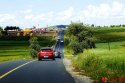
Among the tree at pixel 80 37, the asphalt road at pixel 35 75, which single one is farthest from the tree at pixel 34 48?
the asphalt road at pixel 35 75

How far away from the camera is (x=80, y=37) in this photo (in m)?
98.8

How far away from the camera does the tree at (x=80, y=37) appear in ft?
304

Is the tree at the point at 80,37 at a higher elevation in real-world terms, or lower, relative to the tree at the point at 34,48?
higher

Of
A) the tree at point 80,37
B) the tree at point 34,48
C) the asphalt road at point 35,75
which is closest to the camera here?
the asphalt road at point 35,75

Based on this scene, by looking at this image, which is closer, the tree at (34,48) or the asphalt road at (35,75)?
the asphalt road at (35,75)

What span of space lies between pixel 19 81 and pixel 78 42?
76.1 m

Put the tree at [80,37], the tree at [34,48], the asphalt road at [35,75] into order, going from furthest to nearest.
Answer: the tree at [34,48]
the tree at [80,37]
the asphalt road at [35,75]

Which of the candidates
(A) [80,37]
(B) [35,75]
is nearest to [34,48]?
(A) [80,37]

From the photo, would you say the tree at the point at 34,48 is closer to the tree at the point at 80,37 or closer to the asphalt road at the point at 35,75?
the tree at the point at 80,37

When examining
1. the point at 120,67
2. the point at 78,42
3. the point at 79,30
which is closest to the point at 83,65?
the point at 120,67

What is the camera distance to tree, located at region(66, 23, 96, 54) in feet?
304

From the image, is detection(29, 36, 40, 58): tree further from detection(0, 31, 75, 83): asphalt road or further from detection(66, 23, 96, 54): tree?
detection(0, 31, 75, 83): asphalt road

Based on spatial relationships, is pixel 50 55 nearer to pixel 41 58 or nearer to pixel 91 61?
pixel 41 58

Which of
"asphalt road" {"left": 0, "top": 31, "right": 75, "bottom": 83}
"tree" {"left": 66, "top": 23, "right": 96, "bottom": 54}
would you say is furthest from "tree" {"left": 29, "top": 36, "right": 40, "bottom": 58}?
"asphalt road" {"left": 0, "top": 31, "right": 75, "bottom": 83}
